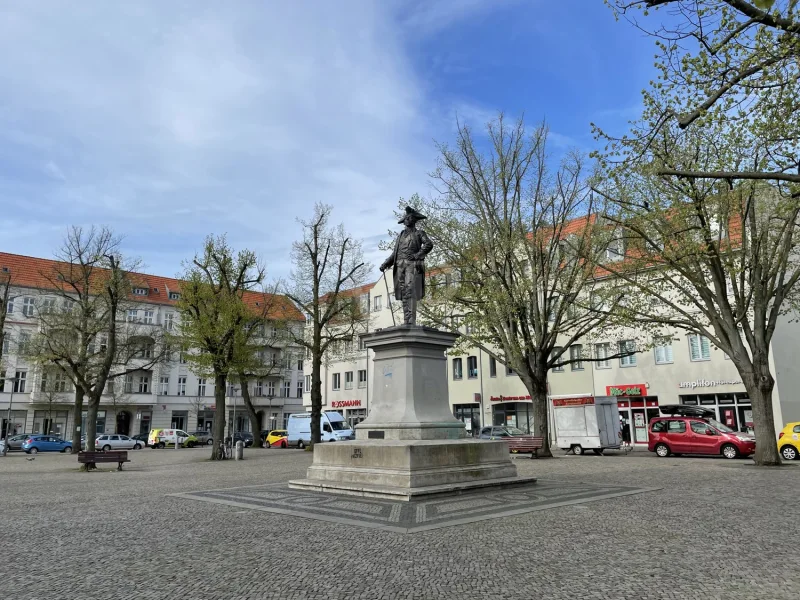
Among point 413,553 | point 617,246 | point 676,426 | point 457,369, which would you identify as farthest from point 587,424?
point 413,553

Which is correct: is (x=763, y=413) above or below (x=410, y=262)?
below

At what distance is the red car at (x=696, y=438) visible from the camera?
24047 millimetres

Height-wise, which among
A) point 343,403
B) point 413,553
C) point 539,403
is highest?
point 343,403

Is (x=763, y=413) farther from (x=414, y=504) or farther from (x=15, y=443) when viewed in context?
(x=15, y=443)

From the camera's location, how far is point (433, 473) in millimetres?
11469

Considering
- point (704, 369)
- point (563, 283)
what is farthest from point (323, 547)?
point (704, 369)

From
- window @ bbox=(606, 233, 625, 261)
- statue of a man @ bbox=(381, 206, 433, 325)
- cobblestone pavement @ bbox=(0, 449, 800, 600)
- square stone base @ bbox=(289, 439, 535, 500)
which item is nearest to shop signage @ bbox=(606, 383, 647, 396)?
window @ bbox=(606, 233, 625, 261)

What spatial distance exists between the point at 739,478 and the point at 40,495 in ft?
53.6

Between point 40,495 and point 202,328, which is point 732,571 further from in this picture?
point 202,328

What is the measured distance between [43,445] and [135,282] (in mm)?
17609

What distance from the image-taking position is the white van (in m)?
41.6

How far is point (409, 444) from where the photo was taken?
1156 cm

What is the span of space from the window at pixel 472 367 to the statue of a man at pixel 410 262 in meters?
32.1

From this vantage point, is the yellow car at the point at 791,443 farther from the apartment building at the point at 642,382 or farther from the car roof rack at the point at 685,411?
the car roof rack at the point at 685,411
